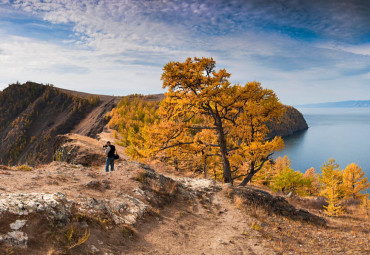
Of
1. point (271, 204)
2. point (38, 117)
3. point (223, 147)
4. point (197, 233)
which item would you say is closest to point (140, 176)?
point (197, 233)

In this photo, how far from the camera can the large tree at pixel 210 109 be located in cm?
1399

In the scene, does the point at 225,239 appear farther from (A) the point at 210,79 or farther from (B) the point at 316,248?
(A) the point at 210,79

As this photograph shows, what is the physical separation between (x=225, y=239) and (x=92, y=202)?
5.66 metres

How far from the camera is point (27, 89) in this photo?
6319 inches

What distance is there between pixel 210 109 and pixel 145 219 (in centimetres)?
920

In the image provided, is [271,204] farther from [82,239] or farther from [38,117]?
[38,117]

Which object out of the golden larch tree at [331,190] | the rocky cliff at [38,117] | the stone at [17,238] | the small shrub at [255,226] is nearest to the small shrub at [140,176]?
the small shrub at [255,226]

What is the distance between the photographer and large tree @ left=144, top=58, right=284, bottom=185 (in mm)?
13992

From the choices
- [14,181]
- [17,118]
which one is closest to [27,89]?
[17,118]

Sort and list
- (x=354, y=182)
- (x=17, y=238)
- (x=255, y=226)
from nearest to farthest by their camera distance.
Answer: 1. (x=17, y=238)
2. (x=255, y=226)
3. (x=354, y=182)

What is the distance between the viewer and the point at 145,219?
9.02 meters

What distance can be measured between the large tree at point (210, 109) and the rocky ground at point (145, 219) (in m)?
3.02

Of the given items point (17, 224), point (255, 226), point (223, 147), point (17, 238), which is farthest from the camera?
point (223, 147)

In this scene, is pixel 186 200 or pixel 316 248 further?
pixel 186 200
